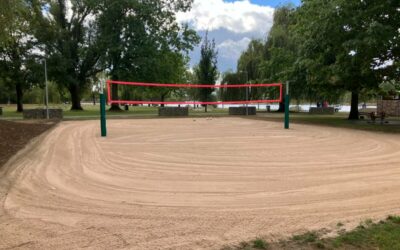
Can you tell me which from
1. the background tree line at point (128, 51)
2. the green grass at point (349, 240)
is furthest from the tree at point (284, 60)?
the green grass at point (349, 240)

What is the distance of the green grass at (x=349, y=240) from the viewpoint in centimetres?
384

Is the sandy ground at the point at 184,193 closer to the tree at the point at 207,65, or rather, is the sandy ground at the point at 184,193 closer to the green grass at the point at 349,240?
the green grass at the point at 349,240

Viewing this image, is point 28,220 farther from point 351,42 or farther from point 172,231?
point 351,42

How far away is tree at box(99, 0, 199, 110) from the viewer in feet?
123

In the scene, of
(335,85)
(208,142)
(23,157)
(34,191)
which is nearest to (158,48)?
(335,85)

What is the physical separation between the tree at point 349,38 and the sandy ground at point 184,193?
709 cm

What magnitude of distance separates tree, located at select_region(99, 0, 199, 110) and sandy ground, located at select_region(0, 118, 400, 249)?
27.4 m

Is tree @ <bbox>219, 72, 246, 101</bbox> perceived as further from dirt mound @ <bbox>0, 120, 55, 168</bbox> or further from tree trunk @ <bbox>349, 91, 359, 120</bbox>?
dirt mound @ <bbox>0, 120, 55, 168</bbox>

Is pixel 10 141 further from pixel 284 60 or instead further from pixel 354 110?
pixel 284 60

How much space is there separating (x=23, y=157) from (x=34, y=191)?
11.2 ft

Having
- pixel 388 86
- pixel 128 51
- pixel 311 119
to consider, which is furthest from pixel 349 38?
pixel 128 51

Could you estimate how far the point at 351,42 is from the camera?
1667 cm

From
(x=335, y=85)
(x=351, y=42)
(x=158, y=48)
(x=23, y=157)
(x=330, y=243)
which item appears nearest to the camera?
(x=330, y=243)

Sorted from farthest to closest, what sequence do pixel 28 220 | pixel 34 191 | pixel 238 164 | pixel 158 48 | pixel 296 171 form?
pixel 158 48, pixel 238 164, pixel 296 171, pixel 34 191, pixel 28 220
